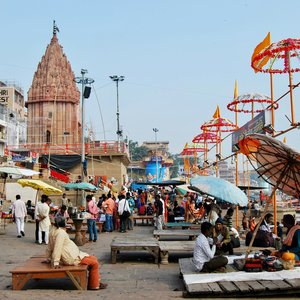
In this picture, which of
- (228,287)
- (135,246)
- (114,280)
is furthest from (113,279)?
(228,287)

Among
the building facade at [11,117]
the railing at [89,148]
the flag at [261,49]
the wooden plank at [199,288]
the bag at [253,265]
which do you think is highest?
the building facade at [11,117]

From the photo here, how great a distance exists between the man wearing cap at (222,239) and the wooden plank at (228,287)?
8.74ft

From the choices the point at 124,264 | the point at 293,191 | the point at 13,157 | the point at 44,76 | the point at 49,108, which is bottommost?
the point at 124,264

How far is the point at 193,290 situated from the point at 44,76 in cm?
4967

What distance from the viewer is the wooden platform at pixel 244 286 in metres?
6.10

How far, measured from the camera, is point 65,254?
7.01 metres

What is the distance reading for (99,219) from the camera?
1695 centimetres

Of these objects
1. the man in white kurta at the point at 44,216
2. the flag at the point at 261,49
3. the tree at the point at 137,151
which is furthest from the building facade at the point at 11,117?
the tree at the point at 137,151

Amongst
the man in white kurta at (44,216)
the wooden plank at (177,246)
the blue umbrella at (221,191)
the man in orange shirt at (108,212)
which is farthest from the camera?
the man in orange shirt at (108,212)

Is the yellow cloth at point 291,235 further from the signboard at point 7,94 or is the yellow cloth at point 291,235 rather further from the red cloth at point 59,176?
the signboard at point 7,94

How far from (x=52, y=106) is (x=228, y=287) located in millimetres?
48028

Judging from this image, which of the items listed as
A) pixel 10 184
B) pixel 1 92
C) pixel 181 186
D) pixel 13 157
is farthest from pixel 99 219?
pixel 1 92

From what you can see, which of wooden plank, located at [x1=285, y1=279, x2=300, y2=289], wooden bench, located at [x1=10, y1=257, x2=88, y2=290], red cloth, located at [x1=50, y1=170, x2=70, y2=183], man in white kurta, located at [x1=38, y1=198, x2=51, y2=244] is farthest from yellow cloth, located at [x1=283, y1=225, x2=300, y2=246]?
red cloth, located at [x1=50, y1=170, x2=70, y2=183]

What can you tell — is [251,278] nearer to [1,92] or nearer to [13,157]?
[13,157]
